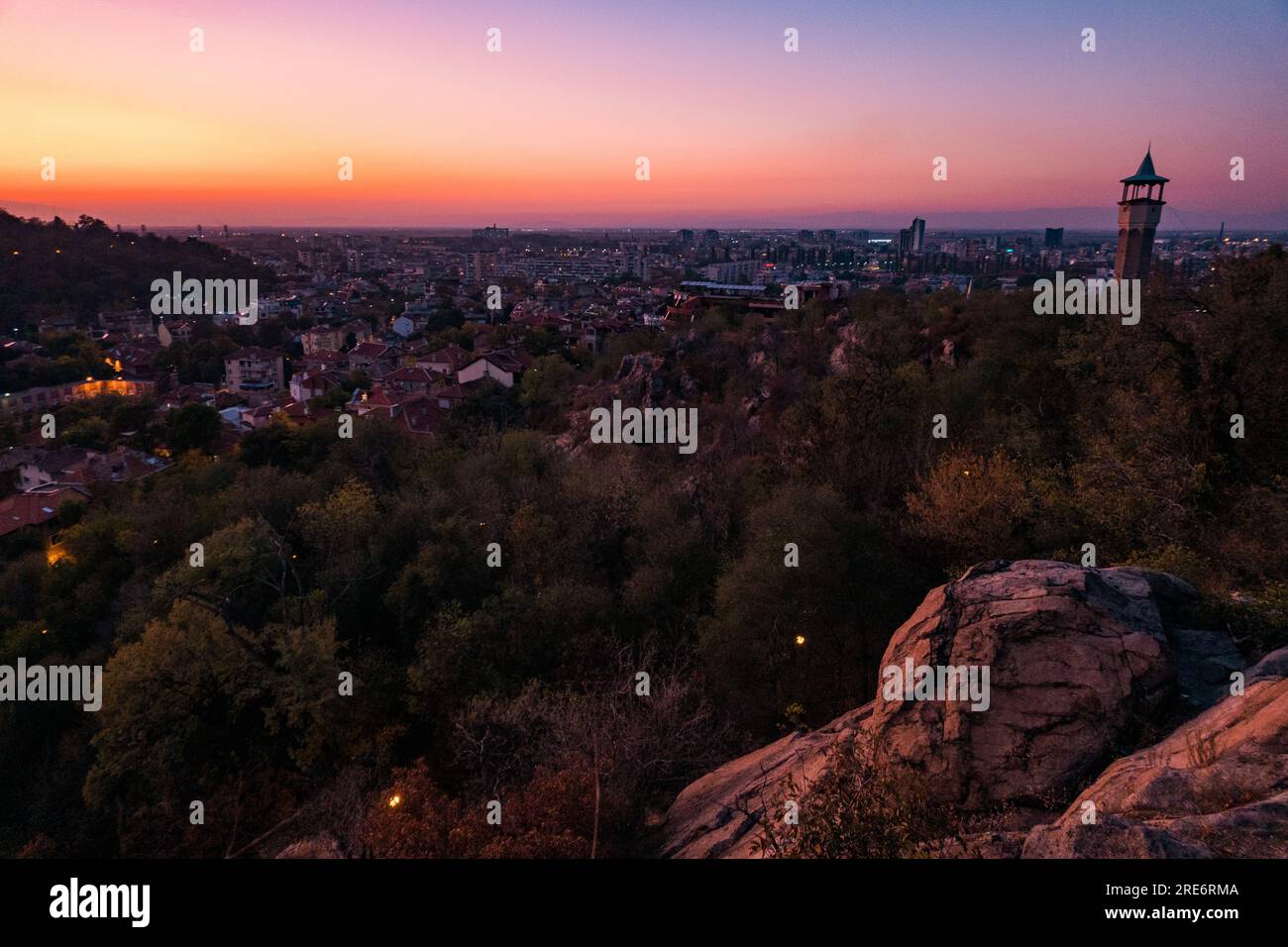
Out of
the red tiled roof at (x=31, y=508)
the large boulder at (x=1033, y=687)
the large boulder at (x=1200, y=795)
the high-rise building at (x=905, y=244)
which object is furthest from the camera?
the high-rise building at (x=905, y=244)

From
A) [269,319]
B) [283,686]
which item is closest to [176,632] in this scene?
[283,686]

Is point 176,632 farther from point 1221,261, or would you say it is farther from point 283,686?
point 1221,261

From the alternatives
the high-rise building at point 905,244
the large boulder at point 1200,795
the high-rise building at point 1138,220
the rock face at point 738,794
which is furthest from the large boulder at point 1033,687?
the high-rise building at point 905,244

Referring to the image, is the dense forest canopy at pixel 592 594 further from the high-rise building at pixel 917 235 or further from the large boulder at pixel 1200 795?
the high-rise building at pixel 917 235

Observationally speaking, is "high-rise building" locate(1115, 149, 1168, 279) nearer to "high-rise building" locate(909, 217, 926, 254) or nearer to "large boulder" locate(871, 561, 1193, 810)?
"large boulder" locate(871, 561, 1193, 810)

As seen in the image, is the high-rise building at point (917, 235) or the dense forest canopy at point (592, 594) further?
the high-rise building at point (917, 235)

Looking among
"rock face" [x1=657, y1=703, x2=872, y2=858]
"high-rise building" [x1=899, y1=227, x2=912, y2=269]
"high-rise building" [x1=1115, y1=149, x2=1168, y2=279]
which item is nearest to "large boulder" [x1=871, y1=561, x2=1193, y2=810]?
"rock face" [x1=657, y1=703, x2=872, y2=858]
